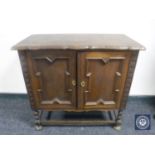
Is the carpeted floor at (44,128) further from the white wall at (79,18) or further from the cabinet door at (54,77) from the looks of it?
the white wall at (79,18)

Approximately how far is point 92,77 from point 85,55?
0.18 m

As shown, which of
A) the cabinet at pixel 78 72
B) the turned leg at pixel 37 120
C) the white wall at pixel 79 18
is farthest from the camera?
the white wall at pixel 79 18

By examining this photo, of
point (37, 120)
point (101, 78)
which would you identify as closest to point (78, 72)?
point (101, 78)

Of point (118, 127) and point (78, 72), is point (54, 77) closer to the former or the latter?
point (78, 72)

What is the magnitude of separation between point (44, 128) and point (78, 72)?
65 centimetres

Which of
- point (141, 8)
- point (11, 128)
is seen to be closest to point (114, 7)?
point (141, 8)

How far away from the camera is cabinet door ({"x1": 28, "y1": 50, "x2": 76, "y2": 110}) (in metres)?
1.40

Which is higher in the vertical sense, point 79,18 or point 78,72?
point 79,18

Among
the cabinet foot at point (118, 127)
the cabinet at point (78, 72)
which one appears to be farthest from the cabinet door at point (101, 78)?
the cabinet foot at point (118, 127)

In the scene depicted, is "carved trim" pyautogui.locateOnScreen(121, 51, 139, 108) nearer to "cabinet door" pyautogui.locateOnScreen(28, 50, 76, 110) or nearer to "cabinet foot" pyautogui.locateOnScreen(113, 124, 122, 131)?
"cabinet foot" pyautogui.locateOnScreen(113, 124, 122, 131)

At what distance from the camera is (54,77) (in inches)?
58.6

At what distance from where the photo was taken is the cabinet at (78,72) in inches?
54.2

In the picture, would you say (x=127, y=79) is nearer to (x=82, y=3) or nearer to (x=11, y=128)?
(x=82, y=3)

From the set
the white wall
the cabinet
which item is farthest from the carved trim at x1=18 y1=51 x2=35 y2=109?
the white wall
